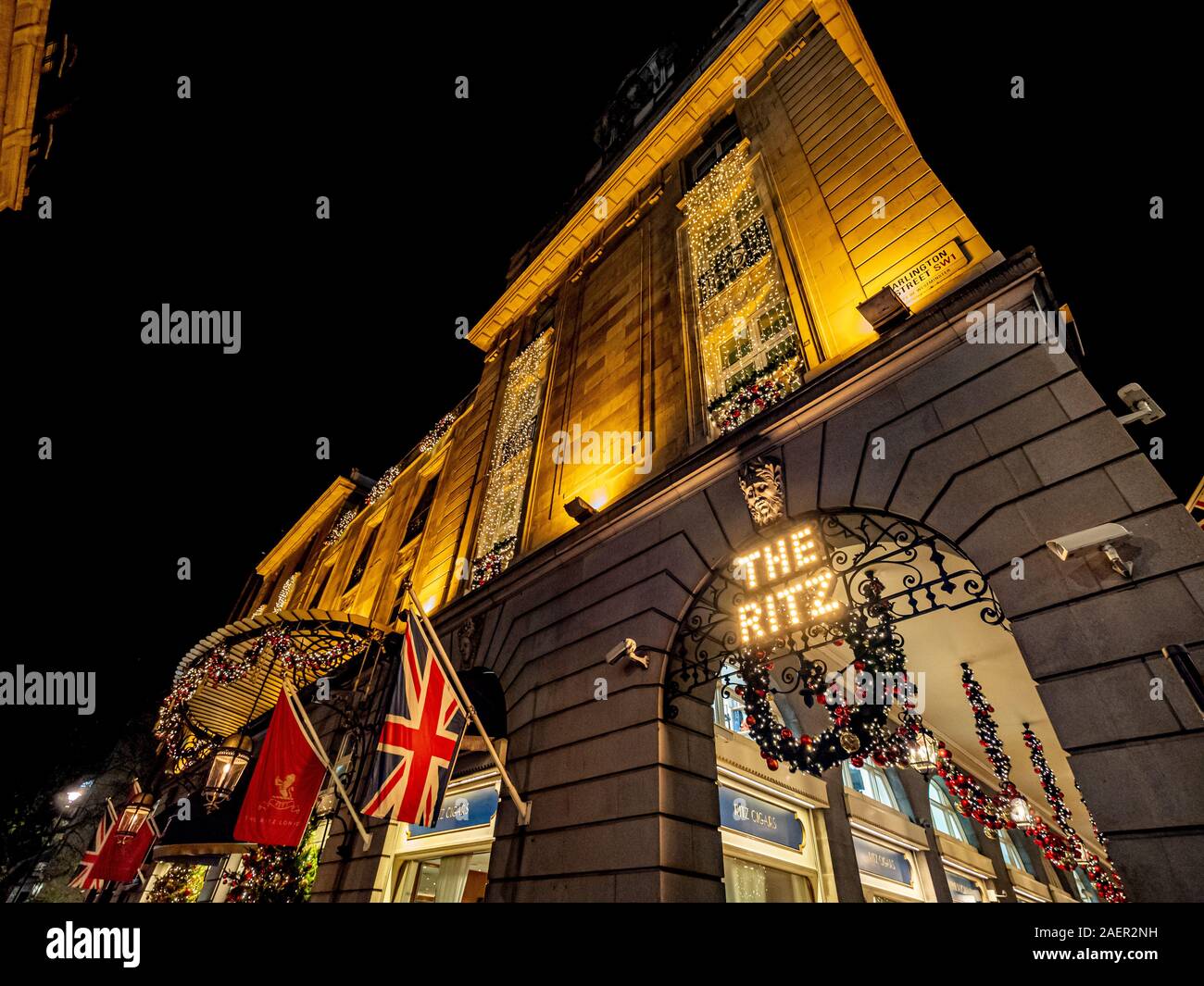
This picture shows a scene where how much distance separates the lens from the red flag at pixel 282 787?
9.58 meters

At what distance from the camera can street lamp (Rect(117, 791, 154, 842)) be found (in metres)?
15.9

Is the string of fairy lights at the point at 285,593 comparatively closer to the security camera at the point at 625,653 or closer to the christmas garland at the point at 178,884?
the christmas garland at the point at 178,884

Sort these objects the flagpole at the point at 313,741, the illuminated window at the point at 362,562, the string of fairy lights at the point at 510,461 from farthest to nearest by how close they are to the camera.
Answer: the illuminated window at the point at 362,562, the string of fairy lights at the point at 510,461, the flagpole at the point at 313,741

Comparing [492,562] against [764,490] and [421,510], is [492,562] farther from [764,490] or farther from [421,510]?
[421,510]

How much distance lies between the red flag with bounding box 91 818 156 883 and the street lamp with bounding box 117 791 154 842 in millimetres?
130

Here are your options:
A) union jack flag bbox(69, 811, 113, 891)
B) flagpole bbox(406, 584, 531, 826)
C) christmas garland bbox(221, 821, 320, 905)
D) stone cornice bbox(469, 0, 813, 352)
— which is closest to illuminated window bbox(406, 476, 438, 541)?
stone cornice bbox(469, 0, 813, 352)

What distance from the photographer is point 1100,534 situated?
15.3 feet

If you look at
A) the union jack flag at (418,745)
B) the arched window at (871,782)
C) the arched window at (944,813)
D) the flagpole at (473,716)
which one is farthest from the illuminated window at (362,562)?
the arched window at (944,813)

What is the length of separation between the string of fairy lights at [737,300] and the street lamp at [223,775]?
13.4m

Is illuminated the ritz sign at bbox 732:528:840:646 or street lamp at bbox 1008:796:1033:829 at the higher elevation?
illuminated the ritz sign at bbox 732:528:840:646

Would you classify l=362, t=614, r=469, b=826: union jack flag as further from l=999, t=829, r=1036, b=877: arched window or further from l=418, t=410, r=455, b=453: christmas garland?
l=999, t=829, r=1036, b=877: arched window

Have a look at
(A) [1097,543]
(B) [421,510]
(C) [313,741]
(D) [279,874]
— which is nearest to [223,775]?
(D) [279,874]

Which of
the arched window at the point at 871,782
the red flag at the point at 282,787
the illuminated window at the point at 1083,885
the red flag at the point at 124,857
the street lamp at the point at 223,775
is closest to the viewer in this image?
the red flag at the point at 282,787
